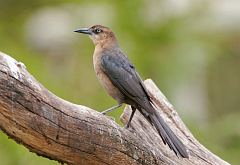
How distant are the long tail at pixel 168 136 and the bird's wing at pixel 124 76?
0.61 ft

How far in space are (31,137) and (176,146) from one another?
1.22 meters

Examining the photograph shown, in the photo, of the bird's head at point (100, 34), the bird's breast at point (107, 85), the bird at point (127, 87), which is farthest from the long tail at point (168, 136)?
the bird's head at point (100, 34)

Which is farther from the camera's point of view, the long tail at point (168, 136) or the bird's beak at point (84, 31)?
the bird's beak at point (84, 31)

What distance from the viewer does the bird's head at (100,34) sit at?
7.71 m

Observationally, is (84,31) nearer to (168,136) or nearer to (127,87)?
(127,87)

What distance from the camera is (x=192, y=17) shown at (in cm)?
1168

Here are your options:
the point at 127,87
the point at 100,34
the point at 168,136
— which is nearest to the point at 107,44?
the point at 100,34

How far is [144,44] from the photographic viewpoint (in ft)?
35.9

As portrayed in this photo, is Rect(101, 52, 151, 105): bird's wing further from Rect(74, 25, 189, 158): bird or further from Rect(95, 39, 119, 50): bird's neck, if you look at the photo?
Rect(95, 39, 119, 50): bird's neck

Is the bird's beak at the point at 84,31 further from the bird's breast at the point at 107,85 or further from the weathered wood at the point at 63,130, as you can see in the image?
the weathered wood at the point at 63,130

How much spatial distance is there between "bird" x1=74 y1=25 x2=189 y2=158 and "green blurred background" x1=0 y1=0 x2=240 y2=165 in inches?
88.5

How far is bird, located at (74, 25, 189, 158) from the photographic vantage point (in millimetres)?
6551

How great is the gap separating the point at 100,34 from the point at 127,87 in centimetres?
106

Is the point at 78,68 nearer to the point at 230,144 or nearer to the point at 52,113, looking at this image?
the point at 230,144
